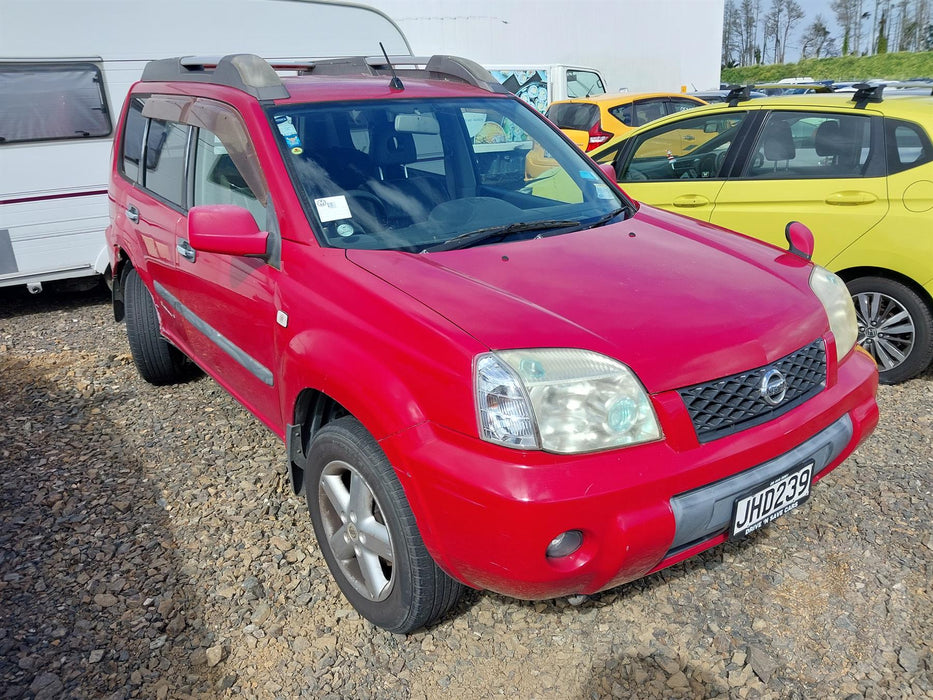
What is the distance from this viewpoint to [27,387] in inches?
197

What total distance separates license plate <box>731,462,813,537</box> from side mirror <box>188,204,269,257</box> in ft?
6.04

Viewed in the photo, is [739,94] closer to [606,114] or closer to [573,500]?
[573,500]

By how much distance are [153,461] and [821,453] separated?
10.5 feet

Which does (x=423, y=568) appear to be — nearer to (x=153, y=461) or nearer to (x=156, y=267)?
(x=153, y=461)

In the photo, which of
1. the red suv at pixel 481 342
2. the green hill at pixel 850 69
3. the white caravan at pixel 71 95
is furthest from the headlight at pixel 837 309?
the green hill at pixel 850 69

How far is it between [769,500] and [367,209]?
1.71 m

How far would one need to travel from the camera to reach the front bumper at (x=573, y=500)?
1.94 metres

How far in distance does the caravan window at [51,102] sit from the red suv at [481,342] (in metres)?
3.46

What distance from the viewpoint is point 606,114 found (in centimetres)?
1125

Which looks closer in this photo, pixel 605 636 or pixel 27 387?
pixel 605 636

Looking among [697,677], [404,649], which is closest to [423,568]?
[404,649]

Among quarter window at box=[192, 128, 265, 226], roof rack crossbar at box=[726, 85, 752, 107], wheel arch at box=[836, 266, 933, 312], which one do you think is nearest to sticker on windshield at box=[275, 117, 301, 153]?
quarter window at box=[192, 128, 265, 226]

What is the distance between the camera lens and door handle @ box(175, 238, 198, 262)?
3.42 m

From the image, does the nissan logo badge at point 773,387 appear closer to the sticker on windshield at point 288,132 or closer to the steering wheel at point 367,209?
the steering wheel at point 367,209
